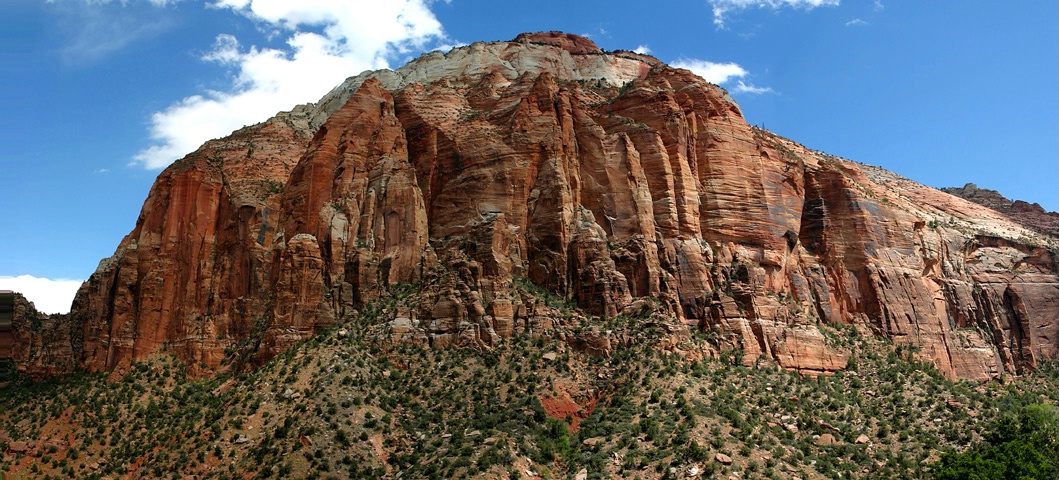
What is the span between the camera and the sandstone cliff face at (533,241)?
65.7m

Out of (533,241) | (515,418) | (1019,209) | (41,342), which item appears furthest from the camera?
(1019,209)

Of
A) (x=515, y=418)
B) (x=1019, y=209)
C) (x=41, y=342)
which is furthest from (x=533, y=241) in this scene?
(x=1019, y=209)

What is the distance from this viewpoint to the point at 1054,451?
5659cm

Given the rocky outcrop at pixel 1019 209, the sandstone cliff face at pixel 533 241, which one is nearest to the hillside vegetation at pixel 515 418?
the sandstone cliff face at pixel 533 241

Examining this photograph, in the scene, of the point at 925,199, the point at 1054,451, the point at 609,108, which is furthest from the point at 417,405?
the point at 925,199

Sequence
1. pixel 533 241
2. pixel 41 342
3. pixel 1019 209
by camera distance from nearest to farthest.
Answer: pixel 533 241
pixel 41 342
pixel 1019 209

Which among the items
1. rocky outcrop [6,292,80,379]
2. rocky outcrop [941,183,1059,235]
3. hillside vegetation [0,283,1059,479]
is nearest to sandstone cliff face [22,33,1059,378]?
rocky outcrop [6,292,80,379]

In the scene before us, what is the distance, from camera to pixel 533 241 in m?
69.6

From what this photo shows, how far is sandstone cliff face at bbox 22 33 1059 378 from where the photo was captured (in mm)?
65688

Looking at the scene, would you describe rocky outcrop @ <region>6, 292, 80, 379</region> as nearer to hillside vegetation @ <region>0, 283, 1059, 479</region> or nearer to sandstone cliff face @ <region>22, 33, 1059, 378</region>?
sandstone cliff face @ <region>22, 33, 1059, 378</region>

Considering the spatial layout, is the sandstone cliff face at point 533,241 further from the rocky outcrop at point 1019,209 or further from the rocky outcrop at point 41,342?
the rocky outcrop at point 1019,209

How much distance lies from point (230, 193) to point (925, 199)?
3530 inches

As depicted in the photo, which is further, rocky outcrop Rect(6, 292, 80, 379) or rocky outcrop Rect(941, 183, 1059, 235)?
rocky outcrop Rect(941, 183, 1059, 235)

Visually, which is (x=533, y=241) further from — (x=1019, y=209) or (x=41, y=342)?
(x=1019, y=209)
